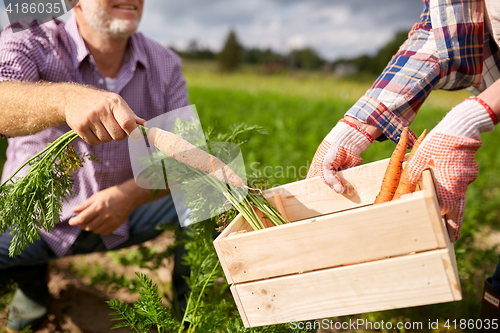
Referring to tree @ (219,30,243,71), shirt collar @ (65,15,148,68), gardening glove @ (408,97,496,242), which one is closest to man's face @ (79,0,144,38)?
shirt collar @ (65,15,148,68)

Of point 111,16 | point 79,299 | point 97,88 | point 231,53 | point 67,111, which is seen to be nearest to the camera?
point 67,111

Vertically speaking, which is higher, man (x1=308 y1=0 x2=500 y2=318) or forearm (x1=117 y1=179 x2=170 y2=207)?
man (x1=308 y1=0 x2=500 y2=318)

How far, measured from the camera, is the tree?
187 feet

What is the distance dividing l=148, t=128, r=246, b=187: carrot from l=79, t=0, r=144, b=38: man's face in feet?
3.69

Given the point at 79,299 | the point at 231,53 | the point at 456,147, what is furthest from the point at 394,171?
the point at 231,53

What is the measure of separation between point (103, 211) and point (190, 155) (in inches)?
39.8

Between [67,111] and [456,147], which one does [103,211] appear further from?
[456,147]

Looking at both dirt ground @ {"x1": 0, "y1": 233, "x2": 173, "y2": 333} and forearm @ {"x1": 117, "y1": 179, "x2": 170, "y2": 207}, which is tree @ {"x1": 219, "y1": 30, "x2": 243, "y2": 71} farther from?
forearm @ {"x1": 117, "y1": 179, "x2": 170, "y2": 207}

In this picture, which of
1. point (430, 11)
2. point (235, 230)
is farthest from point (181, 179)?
point (430, 11)

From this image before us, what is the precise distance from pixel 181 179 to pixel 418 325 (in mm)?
1662

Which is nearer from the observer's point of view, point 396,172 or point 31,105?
point 396,172

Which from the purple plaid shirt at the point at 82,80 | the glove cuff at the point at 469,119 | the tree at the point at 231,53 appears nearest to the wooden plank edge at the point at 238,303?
the glove cuff at the point at 469,119

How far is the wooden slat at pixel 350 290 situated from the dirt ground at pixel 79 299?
1.10 meters

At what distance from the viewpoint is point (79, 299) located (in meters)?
2.61
